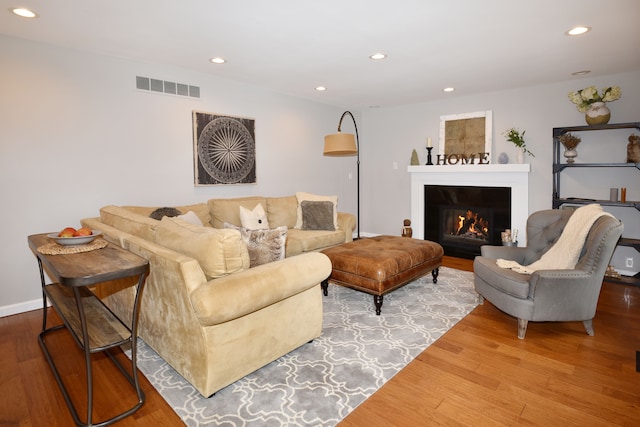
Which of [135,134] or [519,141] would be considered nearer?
[135,134]

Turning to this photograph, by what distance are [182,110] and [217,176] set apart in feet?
2.90

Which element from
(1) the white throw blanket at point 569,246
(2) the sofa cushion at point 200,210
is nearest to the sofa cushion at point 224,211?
(2) the sofa cushion at point 200,210

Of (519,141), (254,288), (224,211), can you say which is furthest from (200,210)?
(519,141)

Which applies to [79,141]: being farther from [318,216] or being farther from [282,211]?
[318,216]

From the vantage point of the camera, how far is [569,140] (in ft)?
14.4

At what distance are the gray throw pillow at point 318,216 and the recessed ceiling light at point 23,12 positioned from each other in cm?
326

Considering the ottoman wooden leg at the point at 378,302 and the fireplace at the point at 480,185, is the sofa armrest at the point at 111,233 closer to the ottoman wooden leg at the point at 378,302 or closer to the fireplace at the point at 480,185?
the ottoman wooden leg at the point at 378,302

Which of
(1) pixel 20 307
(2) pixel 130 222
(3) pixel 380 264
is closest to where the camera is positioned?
(2) pixel 130 222

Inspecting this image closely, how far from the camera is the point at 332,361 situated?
245 cm

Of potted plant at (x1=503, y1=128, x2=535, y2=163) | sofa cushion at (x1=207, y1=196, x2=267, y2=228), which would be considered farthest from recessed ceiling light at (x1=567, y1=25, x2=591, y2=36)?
sofa cushion at (x1=207, y1=196, x2=267, y2=228)

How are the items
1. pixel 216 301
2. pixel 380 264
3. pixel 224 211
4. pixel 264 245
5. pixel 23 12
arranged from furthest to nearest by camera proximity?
pixel 224 211, pixel 380 264, pixel 23 12, pixel 264 245, pixel 216 301

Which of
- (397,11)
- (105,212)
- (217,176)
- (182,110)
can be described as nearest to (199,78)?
(182,110)

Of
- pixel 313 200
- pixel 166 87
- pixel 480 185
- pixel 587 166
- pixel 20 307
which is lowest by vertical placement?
pixel 20 307

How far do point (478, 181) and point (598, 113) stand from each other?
1.63m
